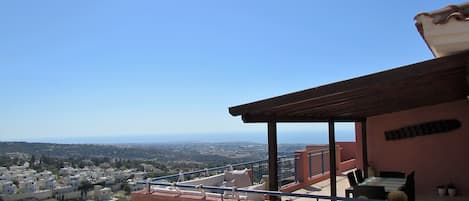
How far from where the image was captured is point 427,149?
975 centimetres

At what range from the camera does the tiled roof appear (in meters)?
3.19

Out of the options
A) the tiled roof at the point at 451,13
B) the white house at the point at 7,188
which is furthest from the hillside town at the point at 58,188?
the tiled roof at the point at 451,13

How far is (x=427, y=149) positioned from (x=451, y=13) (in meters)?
7.44

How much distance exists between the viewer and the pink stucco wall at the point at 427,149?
9188 mm

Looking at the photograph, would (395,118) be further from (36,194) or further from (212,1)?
(36,194)

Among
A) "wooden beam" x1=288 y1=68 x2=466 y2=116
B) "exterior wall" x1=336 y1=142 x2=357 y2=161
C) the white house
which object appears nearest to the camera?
"wooden beam" x1=288 y1=68 x2=466 y2=116

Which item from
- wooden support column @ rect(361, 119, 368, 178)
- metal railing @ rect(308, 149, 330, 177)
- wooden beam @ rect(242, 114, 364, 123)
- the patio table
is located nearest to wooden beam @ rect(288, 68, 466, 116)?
wooden beam @ rect(242, 114, 364, 123)

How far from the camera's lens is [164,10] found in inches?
391

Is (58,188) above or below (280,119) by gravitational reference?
below

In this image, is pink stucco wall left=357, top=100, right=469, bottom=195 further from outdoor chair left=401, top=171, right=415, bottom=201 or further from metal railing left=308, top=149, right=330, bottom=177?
outdoor chair left=401, top=171, right=415, bottom=201

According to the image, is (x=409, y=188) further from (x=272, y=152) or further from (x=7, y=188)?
(x=7, y=188)

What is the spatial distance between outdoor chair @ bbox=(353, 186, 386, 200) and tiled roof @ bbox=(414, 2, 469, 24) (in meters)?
3.51

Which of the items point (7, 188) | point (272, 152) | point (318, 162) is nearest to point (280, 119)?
point (272, 152)

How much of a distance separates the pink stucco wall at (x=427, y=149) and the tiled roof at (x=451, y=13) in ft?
22.2
